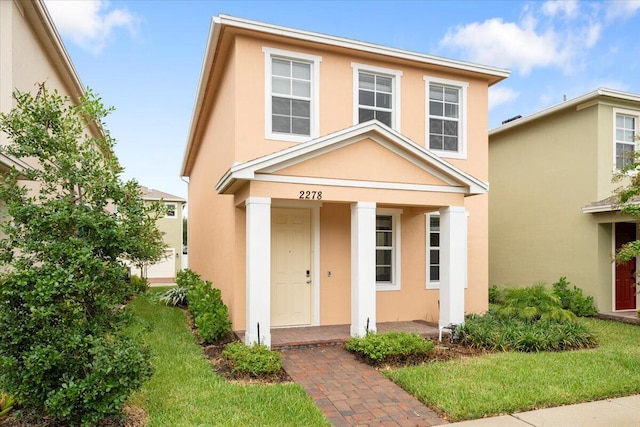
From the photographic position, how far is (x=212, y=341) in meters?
8.30

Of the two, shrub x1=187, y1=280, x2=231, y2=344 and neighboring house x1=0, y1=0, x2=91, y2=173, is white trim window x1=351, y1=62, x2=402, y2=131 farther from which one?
neighboring house x1=0, y1=0, x2=91, y2=173

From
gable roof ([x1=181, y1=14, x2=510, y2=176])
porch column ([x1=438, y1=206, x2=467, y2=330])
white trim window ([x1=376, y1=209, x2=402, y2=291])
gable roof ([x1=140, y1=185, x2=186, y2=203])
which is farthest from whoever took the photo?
gable roof ([x1=140, y1=185, x2=186, y2=203])

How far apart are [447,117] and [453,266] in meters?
3.79

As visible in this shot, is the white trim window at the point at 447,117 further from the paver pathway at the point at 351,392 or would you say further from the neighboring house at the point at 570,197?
the paver pathway at the point at 351,392

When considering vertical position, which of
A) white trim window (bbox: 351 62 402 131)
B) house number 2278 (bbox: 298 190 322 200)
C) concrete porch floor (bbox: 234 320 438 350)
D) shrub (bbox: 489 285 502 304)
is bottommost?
shrub (bbox: 489 285 502 304)

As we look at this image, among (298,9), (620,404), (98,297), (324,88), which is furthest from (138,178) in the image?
(298,9)

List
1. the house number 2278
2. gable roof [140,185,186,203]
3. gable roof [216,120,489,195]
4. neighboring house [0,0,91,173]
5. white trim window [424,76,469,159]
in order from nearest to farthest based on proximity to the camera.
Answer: neighboring house [0,0,91,173] → gable roof [216,120,489,195] → the house number 2278 → white trim window [424,76,469,159] → gable roof [140,185,186,203]

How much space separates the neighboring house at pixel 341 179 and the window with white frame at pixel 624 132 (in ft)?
14.9

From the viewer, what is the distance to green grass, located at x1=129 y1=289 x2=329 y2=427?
484cm

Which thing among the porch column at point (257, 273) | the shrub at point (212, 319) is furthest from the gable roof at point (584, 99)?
the shrub at point (212, 319)

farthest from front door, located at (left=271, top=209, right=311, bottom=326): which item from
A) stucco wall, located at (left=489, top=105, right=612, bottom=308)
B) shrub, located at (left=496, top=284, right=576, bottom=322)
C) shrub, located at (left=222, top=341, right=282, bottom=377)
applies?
stucco wall, located at (left=489, top=105, right=612, bottom=308)

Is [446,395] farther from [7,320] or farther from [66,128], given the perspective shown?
[66,128]

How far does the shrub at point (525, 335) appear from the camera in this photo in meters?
8.02

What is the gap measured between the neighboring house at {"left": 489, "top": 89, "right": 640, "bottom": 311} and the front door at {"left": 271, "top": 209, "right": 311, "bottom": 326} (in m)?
8.00
